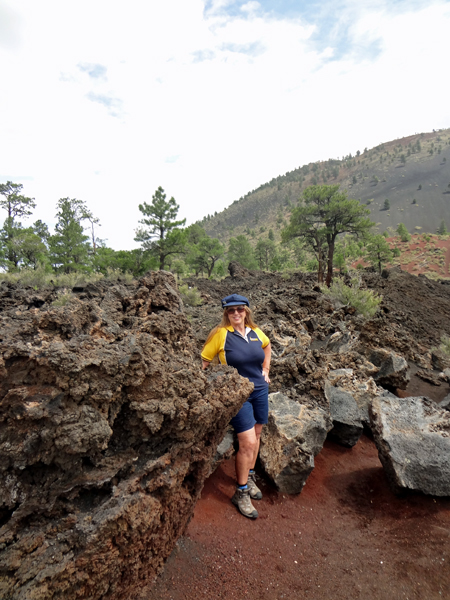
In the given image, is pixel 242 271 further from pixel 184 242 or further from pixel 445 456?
pixel 445 456

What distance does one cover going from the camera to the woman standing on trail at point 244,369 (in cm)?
290

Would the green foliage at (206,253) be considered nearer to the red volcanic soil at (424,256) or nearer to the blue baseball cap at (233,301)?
the red volcanic soil at (424,256)

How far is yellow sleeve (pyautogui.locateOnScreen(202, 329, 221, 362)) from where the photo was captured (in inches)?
120

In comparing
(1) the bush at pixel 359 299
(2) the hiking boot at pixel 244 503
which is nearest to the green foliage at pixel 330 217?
(1) the bush at pixel 359 299

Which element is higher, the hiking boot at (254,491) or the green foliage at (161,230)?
the green foliage at (161,230)

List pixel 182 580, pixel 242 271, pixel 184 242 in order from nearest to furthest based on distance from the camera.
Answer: pixel 182 580, pixel 184 242, pixel 242 271

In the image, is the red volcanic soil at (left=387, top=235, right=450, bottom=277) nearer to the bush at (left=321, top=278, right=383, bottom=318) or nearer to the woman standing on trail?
the bush at (left=321, top=278, right=383, bottom=318)

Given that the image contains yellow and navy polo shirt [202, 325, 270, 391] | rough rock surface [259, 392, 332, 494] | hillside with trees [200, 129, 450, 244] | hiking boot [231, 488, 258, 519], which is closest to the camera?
hiking boot [231, 488, 258, 519]

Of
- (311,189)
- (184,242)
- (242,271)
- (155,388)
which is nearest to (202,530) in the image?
(155,388)

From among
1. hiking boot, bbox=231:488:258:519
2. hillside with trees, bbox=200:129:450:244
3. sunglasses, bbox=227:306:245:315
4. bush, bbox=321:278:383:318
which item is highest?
hillside with trees, bbox=200:129:450:244

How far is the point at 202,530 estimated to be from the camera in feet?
8.36

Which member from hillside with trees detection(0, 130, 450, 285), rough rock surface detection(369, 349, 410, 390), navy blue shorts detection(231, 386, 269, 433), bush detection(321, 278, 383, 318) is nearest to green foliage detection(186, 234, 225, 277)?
hillside with trees detection(0, 130, 450, 285)

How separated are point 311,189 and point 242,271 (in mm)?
9120

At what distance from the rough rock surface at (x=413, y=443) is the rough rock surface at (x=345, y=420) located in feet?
1.90
